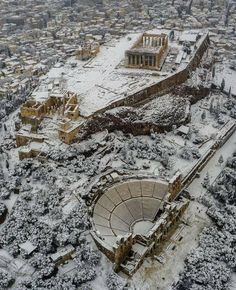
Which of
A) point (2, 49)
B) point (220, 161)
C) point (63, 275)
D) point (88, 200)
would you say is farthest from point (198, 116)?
point (2, 49)

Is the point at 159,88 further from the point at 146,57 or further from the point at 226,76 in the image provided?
the point at 226,76

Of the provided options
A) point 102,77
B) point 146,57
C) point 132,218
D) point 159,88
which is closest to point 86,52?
point 102,77

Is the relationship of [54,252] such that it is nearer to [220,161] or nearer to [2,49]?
[220,161]

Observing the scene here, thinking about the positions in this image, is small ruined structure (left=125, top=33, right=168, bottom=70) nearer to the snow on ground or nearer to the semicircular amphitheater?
the snow on ground

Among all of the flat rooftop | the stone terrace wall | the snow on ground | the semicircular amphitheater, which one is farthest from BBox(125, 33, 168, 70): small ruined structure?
the semicircular amphitheater

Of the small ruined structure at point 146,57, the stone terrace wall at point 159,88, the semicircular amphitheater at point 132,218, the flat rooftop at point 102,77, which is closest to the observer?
the semicircular amphitheater at point 132,218

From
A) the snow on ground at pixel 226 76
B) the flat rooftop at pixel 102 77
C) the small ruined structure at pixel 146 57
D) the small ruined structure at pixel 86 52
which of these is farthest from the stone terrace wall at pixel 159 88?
the small ruined structure at pixel 86 52

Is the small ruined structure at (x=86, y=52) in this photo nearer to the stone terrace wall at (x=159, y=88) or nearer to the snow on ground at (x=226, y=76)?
the stone terrace wall at (x=159, y=88)

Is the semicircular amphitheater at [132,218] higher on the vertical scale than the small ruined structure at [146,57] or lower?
lower
